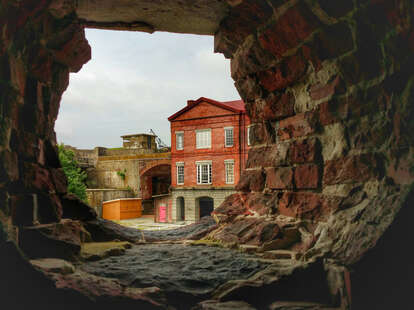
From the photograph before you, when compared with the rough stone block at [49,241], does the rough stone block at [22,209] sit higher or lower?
higher

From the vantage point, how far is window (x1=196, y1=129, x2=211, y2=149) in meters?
23.0

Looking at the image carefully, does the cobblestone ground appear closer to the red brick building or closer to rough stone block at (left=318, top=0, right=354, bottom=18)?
rough stone block at (left=318, top=0, right=354, bottom=18)

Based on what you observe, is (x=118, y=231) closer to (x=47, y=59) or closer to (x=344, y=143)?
(x=47, y=59)

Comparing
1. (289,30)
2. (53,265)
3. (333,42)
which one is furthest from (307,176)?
(53,265)

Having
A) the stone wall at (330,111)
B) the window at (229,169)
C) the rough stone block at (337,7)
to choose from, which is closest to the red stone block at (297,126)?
the stone wall at (330,111)

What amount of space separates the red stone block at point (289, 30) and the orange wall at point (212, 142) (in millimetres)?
18451

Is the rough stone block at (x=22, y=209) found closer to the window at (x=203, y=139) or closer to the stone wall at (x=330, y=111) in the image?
the stone wall at (x=330, y=111)

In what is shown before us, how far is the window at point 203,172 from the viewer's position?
23203mm

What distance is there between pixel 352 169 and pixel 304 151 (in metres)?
0.59

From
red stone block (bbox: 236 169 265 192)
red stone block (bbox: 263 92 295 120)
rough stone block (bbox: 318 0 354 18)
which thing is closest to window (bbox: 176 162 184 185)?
red stone block (bbox: 236 169 265 192)

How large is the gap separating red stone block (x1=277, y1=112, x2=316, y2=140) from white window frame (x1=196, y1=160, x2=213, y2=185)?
19828 millimetres

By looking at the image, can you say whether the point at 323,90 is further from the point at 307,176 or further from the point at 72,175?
the point at 72,175

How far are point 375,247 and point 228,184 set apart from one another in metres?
20.3

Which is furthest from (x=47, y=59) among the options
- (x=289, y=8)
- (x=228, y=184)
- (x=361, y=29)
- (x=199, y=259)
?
(x=228, y=184)
